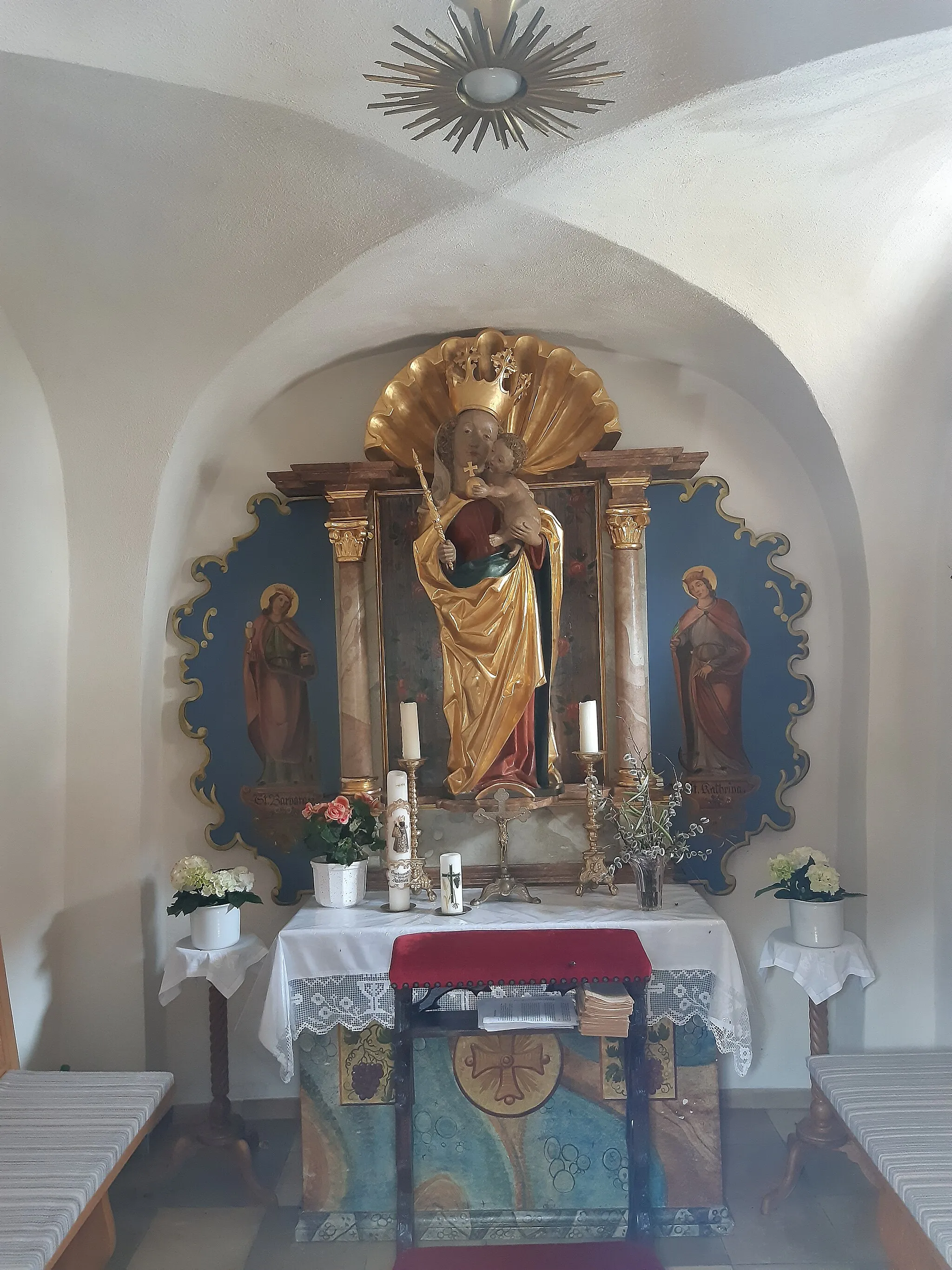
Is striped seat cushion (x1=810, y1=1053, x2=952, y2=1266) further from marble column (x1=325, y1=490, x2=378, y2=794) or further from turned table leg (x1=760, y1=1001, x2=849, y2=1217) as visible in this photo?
marble column (x1=325, y1=490, x2=378, y2=794)

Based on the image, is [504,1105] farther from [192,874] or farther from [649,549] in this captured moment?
[649,549]

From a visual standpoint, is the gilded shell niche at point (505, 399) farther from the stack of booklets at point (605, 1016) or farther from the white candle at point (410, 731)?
the stack of booklets at point (605, 1016)

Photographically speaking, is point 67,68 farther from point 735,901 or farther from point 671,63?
point 735,901

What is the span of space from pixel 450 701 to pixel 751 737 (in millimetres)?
1365

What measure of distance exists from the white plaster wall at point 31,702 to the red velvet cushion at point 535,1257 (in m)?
1.77

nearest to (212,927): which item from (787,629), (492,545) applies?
(492,545)

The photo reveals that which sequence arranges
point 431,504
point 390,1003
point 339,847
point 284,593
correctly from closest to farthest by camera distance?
point 390,1003
point 339,847
point 431,504
point 284,593

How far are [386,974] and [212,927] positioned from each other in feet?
2.46

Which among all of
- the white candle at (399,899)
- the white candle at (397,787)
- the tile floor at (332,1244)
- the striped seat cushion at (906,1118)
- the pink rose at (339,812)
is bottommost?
the tile floor at (332,1244)

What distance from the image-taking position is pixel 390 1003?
12.0 ft

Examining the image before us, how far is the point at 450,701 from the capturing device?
169 inches

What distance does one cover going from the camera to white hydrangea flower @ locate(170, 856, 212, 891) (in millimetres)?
3883

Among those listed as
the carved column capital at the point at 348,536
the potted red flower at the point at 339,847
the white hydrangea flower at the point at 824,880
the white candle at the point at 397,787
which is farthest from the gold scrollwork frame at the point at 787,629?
the potted red flower at the point at 339,847

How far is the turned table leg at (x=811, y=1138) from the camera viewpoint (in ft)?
12.0
